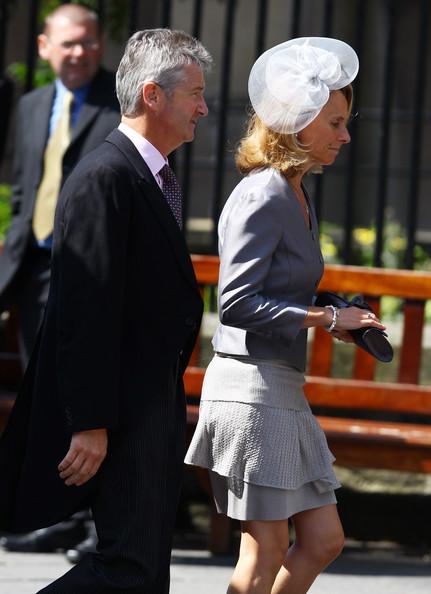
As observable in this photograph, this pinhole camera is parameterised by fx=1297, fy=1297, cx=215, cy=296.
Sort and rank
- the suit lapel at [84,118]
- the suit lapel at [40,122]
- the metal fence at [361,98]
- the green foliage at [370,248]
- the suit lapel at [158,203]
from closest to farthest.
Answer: the suit lapel at [158,203] → the suit lapel at [84,118] → the suit lapel at [40,122] → the green foliage at [370,248] → the metal fence at [361,98]

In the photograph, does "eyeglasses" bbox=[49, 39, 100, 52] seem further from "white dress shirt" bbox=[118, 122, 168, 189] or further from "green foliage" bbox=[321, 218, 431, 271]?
"green foliage" bbox=[321, 218, 431, 271]

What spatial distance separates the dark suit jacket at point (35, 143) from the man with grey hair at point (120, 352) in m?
1.90

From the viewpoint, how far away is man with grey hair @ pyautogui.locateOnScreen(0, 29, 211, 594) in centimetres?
309

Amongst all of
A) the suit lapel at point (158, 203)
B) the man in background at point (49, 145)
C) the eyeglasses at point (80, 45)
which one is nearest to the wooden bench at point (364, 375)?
the man in background at point (49, 145)

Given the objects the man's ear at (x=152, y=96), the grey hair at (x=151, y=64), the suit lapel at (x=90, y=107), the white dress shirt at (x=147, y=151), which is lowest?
the white dress shirt at (x=147, y=151)

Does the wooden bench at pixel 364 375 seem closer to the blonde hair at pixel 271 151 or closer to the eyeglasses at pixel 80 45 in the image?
the eyeglasses at pixel 80 45

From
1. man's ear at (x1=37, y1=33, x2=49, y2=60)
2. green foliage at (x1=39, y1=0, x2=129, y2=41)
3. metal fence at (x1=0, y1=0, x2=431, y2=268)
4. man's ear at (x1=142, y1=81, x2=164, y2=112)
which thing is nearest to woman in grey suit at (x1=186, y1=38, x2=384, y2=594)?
man's ear at (x1=142, y1=81, x2=164, y2=112)

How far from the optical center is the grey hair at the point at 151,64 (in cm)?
325

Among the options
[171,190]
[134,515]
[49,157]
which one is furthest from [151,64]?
[49,157]

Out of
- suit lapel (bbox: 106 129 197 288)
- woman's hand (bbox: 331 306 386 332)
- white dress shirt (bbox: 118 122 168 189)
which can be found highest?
white dress shirt (bbox: 118 122 168 189)

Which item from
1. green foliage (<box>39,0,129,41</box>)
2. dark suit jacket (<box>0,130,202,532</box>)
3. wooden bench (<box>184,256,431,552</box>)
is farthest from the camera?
green foliage (<box>39,0,129,41</box>)

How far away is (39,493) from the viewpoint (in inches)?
127

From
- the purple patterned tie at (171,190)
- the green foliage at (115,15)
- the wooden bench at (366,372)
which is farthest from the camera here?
the green foliage at (115,15)

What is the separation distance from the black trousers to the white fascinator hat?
0.86 m
